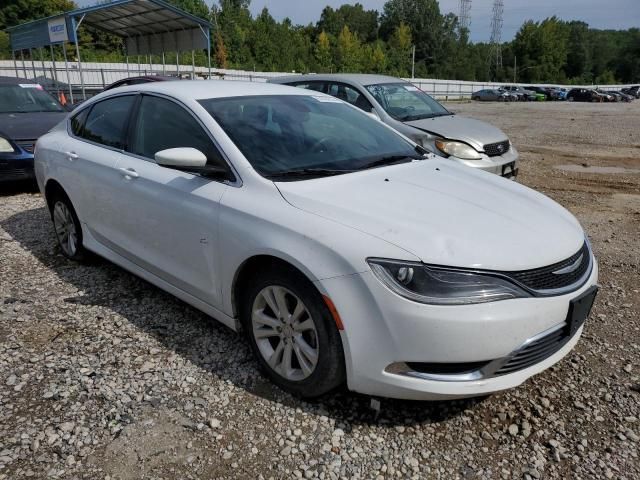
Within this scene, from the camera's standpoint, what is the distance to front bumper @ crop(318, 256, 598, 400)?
2146 millimetres

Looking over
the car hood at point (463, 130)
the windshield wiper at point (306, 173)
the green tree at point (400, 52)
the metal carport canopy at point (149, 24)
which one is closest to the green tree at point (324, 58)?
the green tree at point (400, 52)

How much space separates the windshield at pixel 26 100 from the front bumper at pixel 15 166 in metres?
1.73

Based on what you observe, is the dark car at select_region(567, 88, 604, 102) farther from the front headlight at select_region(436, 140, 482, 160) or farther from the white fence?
the front headlight at select_region(436, 140, 482, 160)

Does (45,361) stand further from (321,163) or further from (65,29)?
(65,29)

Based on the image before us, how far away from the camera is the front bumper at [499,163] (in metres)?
6.37

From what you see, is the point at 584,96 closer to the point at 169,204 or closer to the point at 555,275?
the point at 555,275

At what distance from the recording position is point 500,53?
10900 cm

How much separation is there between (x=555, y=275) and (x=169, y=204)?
7.15 ft

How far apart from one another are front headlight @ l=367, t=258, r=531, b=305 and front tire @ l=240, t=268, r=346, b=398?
359 mm

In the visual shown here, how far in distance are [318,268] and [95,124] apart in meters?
2.85

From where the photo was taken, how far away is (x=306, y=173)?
9.45 ft

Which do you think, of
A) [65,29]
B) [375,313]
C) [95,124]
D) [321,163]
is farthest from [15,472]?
[65,29]

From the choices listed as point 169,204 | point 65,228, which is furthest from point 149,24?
point 169,204

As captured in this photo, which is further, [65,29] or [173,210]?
[65,29]
